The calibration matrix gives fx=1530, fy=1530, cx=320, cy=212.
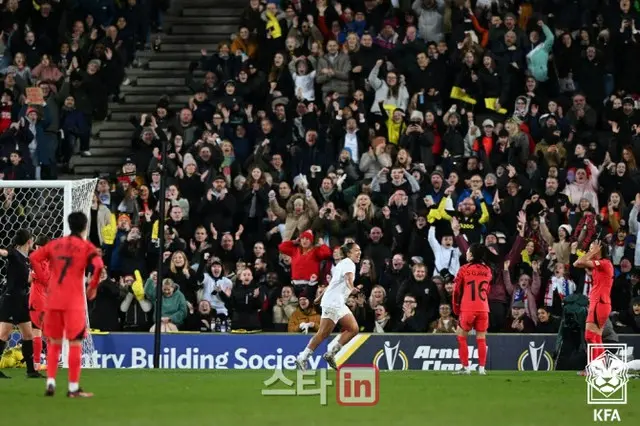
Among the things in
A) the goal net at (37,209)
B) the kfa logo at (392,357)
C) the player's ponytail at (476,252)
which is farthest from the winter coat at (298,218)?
the player's ponytail at (476,252)

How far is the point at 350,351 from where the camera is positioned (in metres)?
24.9

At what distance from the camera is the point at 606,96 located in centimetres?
2947

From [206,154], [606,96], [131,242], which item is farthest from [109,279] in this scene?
[606,96]

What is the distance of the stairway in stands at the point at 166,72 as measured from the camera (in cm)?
3128

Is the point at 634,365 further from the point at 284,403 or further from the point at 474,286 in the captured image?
the point at 284,403

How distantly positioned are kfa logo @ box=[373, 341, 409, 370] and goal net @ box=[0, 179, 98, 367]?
4651 mm

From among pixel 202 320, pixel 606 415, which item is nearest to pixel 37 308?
pixel 202 320

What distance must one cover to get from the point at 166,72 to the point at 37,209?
678 centimetres

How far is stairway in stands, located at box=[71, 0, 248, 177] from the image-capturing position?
31.3 m

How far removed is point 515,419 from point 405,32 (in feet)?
52.4

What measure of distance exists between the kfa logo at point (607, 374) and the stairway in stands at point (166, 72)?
1223cm

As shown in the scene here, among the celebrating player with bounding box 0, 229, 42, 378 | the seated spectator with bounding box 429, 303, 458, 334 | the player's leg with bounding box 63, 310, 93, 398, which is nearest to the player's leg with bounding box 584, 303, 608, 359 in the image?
the seated spectator with bounding box 429, 303, 458, 334

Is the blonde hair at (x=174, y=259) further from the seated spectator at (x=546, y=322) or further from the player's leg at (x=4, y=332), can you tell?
the seated spectator at (x=546, y=322)

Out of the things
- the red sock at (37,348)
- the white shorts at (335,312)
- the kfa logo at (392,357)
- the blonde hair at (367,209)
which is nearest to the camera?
the white shorts at (335,312)
